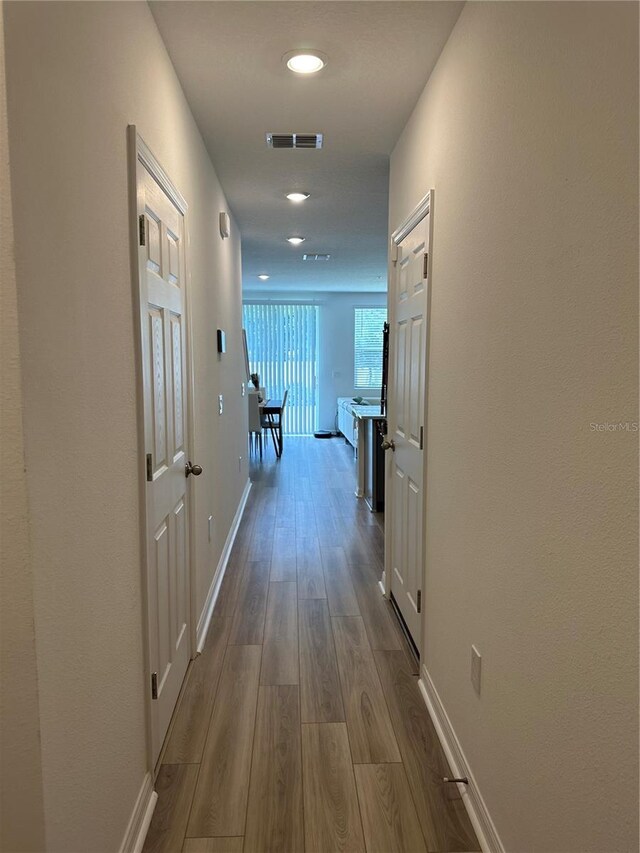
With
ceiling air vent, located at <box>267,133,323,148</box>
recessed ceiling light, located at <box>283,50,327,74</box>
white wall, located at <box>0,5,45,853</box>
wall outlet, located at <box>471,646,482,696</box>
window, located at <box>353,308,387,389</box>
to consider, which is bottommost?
wall outlet, located at <box>471,646,482,696</box>

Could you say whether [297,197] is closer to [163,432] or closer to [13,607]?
[163,432]

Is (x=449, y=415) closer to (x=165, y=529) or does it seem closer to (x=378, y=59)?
(x=165, y=529)

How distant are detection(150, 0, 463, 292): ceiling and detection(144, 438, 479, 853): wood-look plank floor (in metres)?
2.60

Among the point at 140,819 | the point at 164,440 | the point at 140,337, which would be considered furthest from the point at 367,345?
the point at 140,819

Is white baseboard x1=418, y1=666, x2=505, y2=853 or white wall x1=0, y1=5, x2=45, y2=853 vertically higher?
white wall x1=0, y1=5, x2=45, y2=853

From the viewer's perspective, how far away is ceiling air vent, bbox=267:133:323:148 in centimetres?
293

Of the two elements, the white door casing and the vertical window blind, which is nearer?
the white door casing

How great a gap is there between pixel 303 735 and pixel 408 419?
1505mm

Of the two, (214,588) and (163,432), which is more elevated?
(163,432)

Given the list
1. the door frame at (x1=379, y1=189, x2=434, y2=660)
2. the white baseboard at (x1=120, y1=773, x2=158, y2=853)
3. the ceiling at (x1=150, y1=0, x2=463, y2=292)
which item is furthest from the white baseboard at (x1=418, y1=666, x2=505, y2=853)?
the ceiling at (x1=150, y1=0, x2=463, y2=292)

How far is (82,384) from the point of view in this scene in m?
1.22

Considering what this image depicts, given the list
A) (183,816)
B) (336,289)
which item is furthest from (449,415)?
(336,289)

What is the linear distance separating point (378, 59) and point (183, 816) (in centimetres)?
279

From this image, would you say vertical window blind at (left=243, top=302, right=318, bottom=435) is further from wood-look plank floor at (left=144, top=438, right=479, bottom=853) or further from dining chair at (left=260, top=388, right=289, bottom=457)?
wood-look plank floor at (left=144, top=438, right=479, bottom=853)
